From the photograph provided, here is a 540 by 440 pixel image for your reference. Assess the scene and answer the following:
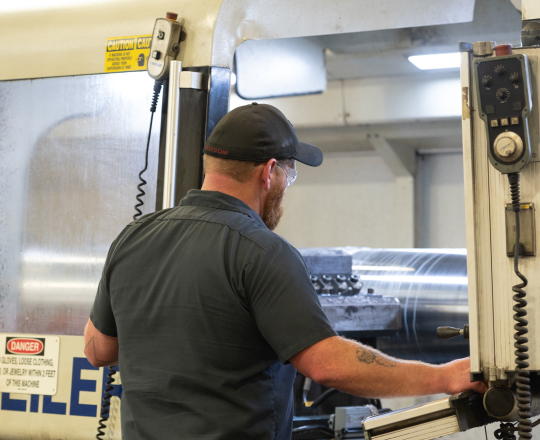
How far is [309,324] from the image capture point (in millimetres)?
1000

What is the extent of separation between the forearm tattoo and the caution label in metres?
1.03

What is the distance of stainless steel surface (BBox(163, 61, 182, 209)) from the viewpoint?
1.52m

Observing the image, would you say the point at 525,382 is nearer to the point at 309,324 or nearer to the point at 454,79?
the point at 309,324

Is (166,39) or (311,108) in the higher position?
(311,108)

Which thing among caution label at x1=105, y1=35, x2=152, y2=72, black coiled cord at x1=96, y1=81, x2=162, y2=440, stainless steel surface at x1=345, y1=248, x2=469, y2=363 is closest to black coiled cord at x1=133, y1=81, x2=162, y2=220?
black coiled cord at x1=96, y1=81, x2=162, y2=440

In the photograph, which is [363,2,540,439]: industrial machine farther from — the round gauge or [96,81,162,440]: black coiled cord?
[96,81,162,440]: black coiled cord

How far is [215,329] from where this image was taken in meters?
1.06

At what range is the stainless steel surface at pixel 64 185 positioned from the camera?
1694mm

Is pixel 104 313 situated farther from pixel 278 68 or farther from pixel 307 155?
pixel 278 68

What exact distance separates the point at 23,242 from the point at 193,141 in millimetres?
638

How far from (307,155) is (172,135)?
1.22ft

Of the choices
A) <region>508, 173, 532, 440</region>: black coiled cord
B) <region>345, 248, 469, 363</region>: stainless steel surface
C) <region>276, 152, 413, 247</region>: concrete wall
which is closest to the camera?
<region>508, 173, 532, 440</region>: black coiled cord

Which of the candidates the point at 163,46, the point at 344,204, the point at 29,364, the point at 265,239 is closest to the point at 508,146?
the point at 265,239

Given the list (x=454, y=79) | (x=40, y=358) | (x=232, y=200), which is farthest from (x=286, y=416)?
(x=454, y=79)
